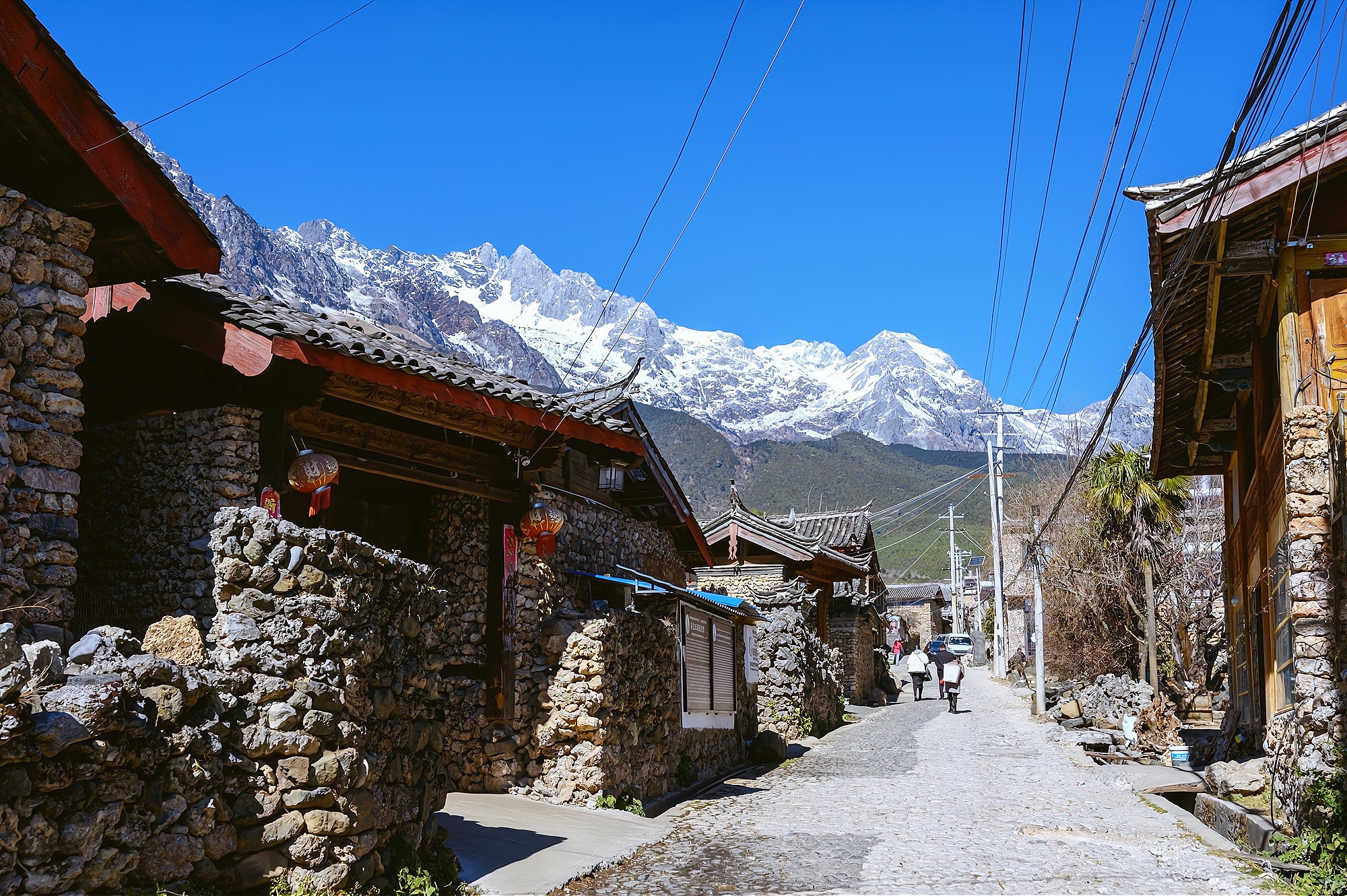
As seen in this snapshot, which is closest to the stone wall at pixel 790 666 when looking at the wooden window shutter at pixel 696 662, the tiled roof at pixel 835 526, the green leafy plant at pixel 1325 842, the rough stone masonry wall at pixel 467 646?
the wooden window shutter at pixel 696 662

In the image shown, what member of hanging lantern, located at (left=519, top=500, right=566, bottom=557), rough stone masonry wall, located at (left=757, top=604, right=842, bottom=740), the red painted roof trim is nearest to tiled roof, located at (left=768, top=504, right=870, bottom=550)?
rough stone masonry wall, located at (left=757, top=604, right=842, bottom=740)

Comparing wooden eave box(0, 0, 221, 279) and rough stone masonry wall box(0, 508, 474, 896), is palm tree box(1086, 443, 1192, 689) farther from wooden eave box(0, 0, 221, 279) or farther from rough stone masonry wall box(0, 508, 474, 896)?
wooden eave box(0, 0, 221, 279)

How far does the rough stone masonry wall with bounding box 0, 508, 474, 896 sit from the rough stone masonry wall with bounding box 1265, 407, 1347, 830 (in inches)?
289

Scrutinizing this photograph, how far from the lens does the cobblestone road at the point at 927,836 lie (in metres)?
9.28

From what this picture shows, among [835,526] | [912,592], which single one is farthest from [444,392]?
[912,592]

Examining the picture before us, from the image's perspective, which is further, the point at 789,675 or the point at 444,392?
the point at 789,675

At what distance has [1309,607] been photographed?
9.33 metres

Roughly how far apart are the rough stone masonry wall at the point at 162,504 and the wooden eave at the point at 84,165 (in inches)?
53.1

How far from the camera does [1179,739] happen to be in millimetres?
19234

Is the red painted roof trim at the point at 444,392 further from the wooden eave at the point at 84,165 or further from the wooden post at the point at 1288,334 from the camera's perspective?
the wooden post at the point at 1288,334

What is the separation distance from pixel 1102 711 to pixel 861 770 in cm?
882

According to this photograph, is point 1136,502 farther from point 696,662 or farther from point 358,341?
point 358,341

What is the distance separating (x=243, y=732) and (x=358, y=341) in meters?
3.82

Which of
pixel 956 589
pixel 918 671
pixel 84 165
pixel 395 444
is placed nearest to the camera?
pixel 84 165
